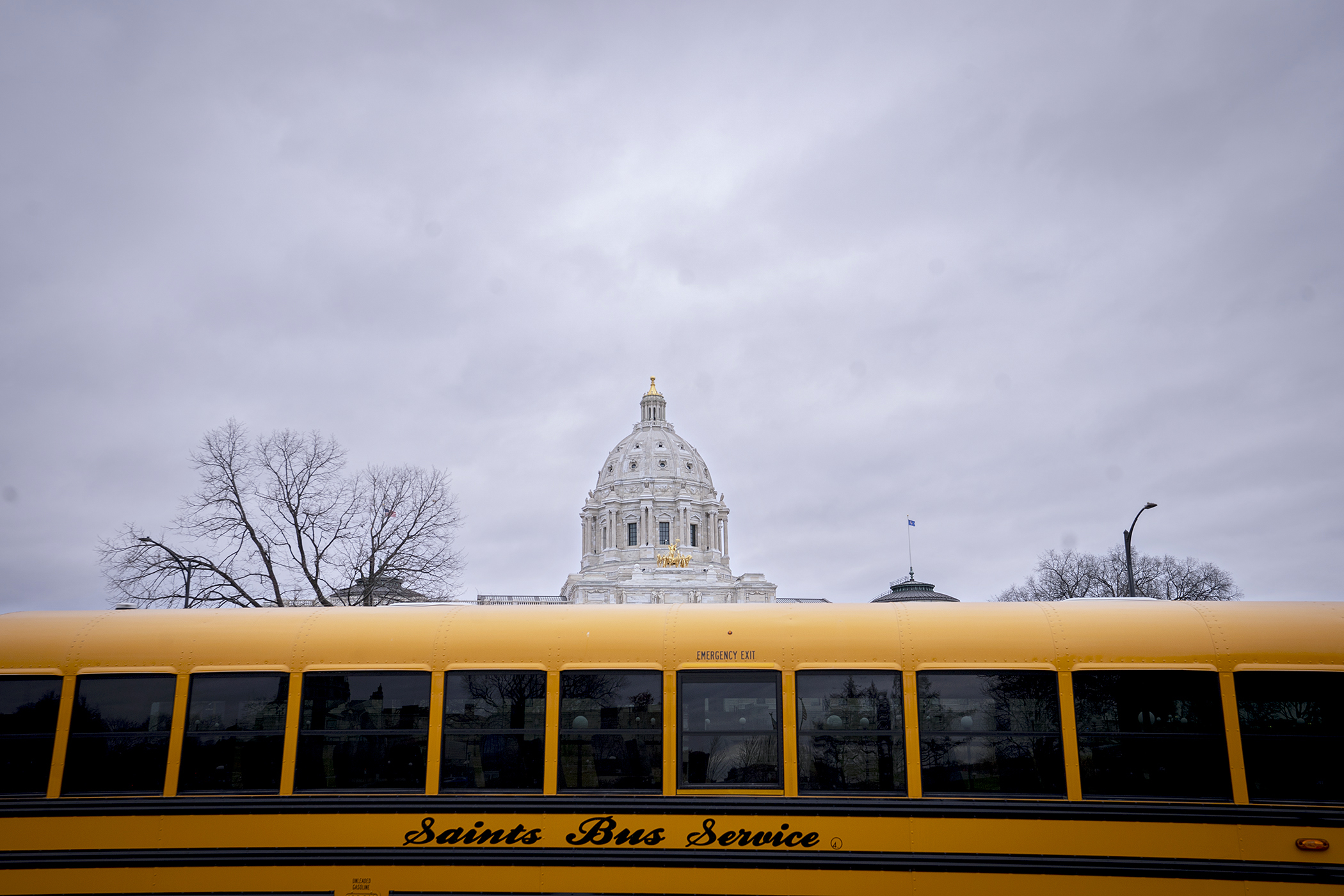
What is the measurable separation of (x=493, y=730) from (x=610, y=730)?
1.05m

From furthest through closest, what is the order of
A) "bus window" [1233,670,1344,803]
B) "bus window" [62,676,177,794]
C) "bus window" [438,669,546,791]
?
"bus window" [62,676,177,794] → "bus window" [438,669,546,791] → "bus window" [1233,670,1344,803]

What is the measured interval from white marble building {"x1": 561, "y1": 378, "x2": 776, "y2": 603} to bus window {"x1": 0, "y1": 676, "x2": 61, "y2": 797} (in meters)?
99.8

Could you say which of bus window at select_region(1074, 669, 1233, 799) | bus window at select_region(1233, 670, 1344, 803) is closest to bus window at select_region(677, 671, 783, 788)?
bus window at select_region(1074, 669, 1233, 799)

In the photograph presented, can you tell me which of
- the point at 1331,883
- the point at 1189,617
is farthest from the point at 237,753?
the point at 1331,883

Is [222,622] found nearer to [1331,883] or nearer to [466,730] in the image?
[466,730]

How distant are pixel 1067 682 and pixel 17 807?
30.7ft

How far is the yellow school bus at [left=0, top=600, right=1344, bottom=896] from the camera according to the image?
7875 millimetres

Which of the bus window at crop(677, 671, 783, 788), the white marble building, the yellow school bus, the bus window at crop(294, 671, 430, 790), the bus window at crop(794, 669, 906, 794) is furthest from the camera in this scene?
the white marble building

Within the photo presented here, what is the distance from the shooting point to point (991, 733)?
8.11m

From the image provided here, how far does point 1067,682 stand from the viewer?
8.13m

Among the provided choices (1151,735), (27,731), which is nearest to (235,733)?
(27,731)

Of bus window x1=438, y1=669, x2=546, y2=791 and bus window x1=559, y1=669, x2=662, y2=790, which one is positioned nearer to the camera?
bus window x1=559, y1=669, x2=662, y2=790

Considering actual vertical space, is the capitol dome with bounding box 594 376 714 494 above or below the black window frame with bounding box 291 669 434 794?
above

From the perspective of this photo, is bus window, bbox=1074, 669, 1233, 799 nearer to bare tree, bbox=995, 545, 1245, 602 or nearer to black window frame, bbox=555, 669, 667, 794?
black window frame, bbox=555, 669, 667, 794
